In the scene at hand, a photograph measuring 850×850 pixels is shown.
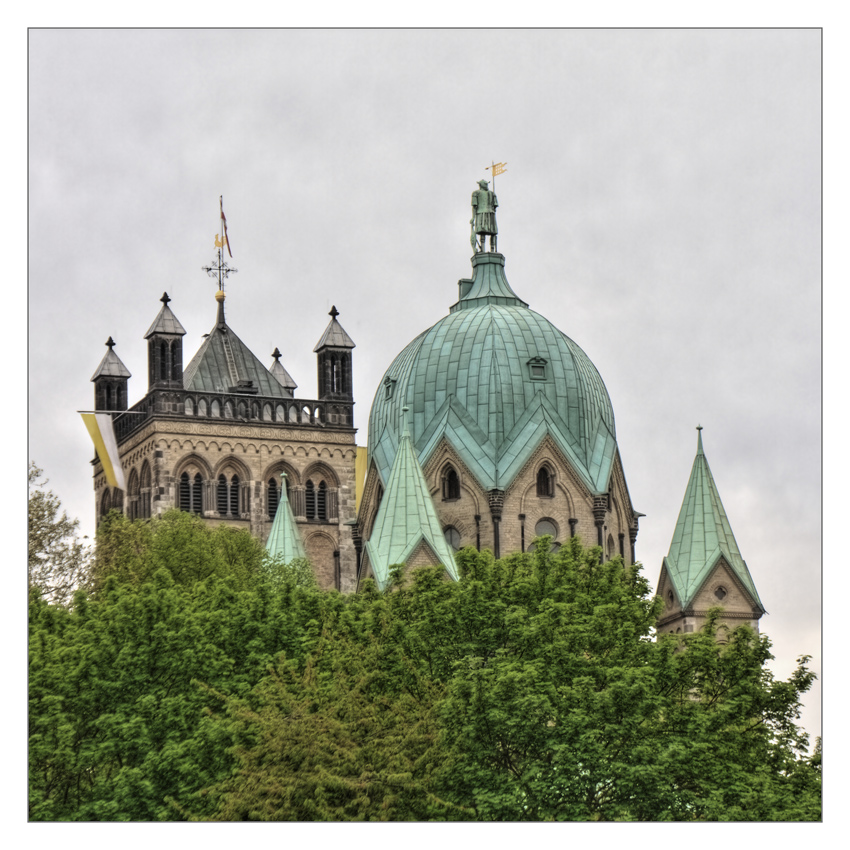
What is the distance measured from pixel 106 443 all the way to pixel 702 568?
3130 cm

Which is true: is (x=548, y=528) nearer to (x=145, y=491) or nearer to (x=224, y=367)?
(x=145, y=491)

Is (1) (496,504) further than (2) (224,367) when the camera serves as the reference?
No

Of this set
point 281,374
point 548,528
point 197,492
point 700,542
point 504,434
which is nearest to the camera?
point 700,542

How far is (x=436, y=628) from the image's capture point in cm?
5747

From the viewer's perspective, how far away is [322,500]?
110250mm

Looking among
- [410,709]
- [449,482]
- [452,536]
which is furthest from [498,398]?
[410,709]

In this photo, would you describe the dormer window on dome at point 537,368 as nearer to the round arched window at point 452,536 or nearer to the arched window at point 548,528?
the arched window at point 548,528

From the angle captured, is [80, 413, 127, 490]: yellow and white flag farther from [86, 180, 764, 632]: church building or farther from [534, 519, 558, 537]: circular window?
[534, 519, 558, 537]: circular window

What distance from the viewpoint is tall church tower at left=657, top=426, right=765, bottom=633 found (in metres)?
89.9

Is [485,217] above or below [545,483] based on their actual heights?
above

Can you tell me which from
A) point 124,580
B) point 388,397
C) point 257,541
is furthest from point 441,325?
point 124,580

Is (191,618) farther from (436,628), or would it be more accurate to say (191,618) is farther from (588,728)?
(588,728)

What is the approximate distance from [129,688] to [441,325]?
44751 millimetres

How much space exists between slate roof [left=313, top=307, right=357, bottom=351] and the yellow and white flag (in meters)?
Result: 10.8
